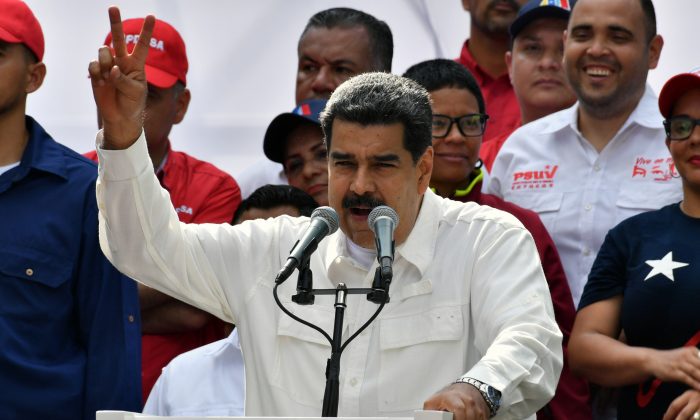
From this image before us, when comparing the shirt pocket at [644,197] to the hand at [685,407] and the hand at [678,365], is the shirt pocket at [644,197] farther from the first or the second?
the hand at [685,407]

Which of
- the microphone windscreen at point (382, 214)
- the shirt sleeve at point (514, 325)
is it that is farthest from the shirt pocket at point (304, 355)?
the microphone windscreen at point (382, 214)

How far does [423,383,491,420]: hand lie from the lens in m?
3.75

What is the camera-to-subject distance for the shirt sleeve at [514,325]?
4.07m

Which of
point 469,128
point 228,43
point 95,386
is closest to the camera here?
point 95,386

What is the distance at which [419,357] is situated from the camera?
14.7ft

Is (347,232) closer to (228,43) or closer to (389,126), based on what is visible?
(389,126)

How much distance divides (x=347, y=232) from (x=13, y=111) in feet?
5.40

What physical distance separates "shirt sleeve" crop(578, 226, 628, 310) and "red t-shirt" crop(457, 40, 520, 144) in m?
2.17

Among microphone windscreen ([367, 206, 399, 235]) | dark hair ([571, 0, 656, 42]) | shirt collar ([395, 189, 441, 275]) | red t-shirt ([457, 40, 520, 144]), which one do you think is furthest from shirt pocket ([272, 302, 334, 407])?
red t-shirt ([457, 40, 520, 144])

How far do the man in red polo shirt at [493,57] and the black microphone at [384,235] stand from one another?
375 centimetres

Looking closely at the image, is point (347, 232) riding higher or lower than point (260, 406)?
higher

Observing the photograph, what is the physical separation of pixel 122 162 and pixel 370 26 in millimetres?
3334

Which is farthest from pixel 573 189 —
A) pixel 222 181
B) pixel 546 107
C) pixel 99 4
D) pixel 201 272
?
pixel 99 4

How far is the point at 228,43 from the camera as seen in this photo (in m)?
8.54
